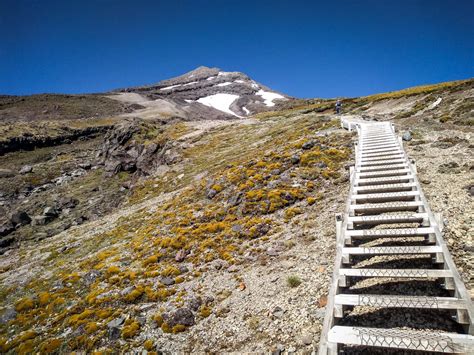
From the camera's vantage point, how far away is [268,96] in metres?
157

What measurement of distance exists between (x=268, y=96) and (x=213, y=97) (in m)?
32.2

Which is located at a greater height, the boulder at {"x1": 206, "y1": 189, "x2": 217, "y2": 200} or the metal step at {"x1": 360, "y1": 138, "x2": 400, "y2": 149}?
the metal step at {"x1": 360, "y1": 138, "x2": 400, "y2": 149}

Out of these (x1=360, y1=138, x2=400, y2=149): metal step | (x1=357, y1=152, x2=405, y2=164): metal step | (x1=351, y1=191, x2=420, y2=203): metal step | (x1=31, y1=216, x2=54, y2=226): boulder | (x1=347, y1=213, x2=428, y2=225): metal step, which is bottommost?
(x1=31, y1=216, x2=54, y2=226): boulder

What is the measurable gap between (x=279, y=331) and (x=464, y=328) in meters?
3.80

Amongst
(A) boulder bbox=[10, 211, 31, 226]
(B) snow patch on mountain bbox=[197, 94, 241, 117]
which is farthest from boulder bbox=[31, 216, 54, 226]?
A: (B) snow patch on mountain bbox=[197, 94, 241, 117]

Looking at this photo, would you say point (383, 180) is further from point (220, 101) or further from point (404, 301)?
point (220, 101)

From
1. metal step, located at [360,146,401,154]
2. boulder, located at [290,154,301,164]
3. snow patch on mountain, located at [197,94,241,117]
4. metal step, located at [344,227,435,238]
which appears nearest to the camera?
metal step, located at [344,227,435,238]

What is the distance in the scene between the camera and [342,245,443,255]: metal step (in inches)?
266

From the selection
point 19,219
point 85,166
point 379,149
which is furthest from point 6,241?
point 379,149

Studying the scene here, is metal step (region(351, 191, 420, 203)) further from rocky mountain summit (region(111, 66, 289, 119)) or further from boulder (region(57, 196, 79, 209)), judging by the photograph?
rocky mountain summit (region(111, 66, 289, 119))

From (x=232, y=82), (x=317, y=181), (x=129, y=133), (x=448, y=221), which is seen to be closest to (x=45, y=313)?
(x=317, y=181)

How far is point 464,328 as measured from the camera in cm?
526

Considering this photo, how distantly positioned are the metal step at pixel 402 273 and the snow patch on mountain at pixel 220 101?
13869 centimetres

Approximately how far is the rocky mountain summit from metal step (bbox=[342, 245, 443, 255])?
112409 mm
